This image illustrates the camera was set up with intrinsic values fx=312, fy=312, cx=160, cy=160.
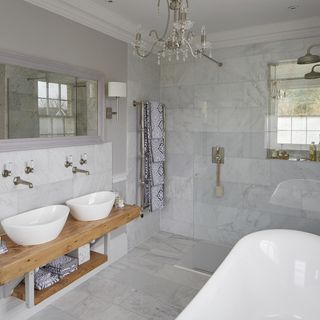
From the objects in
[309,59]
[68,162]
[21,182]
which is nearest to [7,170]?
[21,182]

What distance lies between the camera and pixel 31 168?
246cm

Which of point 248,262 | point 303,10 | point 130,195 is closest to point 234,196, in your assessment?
point 130,195

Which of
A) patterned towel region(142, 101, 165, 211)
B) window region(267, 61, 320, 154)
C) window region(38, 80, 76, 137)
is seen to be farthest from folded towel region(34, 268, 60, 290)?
window region(267, 61, 320, 154)

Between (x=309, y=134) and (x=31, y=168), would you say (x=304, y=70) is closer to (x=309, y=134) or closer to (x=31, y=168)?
(x=309, y=134)

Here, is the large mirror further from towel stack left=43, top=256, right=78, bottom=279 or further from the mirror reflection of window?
towel stack left=43, top=256, right=78, bottom=279

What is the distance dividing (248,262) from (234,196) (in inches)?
59.7

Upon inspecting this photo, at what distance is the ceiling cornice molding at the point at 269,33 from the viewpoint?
10.7 ft

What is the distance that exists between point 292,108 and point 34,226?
2.93m

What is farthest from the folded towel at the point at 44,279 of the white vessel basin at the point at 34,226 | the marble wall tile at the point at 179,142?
the marble wall tile at the point at 179,142

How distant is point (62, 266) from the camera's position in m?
2.59

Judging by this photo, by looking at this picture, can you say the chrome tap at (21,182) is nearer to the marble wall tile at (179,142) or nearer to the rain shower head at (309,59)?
the marble wall tile at (179,142)

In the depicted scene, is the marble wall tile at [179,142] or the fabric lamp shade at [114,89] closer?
the fabric lamp shade at [114,89]

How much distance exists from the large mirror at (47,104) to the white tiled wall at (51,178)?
0.30ft

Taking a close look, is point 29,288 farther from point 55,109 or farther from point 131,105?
point 131,105
